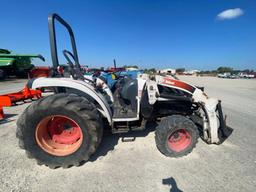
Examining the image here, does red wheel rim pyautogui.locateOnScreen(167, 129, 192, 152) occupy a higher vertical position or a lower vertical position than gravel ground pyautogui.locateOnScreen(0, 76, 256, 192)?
higher

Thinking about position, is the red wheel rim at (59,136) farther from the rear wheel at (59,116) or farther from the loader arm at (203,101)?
the loader arm at (203,101)

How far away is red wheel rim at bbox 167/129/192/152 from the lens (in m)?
2.72

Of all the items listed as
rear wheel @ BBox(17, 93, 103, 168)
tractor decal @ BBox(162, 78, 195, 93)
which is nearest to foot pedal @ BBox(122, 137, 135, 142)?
rear wheel @ BBox(17, 93, 103, 168)

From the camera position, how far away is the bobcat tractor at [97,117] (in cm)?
230

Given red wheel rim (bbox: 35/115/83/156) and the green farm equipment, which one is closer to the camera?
red wheel rim (bbox: 35/115/83/156)

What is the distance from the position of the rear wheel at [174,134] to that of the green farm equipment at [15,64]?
13.7 meters

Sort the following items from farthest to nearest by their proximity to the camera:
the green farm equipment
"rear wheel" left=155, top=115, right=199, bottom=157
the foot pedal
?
the green farm equipment
the foot pedal
"rear wheel" left=155, top=115, right=199, bottom=157

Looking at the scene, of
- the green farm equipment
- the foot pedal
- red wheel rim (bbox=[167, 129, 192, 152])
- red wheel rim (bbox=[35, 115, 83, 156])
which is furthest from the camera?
the green farm equipment

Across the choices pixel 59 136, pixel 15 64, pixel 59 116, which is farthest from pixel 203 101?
pixel 15 64

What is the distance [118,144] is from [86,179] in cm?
101

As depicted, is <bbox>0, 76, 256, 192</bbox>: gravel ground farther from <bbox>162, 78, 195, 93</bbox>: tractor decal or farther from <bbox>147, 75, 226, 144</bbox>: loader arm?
<bbox>162, 78, 195, 93</bbox>: tractor decal

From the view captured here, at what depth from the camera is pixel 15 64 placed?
15266mm

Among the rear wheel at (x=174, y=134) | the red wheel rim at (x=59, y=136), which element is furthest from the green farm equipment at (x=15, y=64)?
the rear wheel at (x=174, y=134)

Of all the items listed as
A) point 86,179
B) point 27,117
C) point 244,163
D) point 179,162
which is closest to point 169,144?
point 179,162
